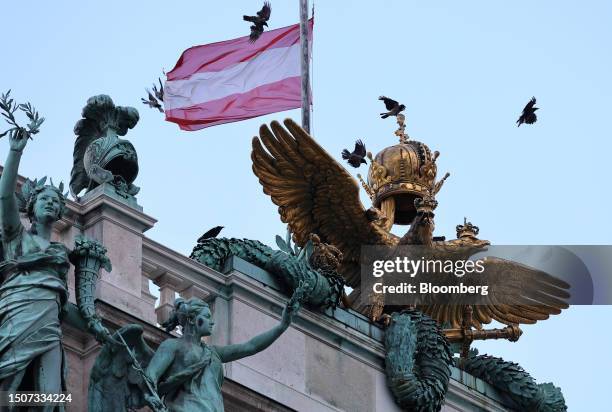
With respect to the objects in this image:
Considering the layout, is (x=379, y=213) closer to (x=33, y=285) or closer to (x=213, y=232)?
(x=213, y=232)

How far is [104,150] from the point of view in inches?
1149

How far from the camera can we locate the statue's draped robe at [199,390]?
88.6ft

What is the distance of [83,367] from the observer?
27.6 metres

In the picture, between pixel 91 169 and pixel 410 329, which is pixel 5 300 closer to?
pixel 91 169

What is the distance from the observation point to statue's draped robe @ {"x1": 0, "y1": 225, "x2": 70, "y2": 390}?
85.1ft

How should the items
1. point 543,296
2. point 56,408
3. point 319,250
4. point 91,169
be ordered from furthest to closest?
point 543,296 < point 319,250 < point 91,169 < point 56,408

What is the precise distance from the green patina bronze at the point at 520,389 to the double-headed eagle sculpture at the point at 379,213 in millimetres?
1309

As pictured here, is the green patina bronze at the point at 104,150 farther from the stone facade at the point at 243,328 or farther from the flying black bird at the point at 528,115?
the flying black bird at the point at 528,115

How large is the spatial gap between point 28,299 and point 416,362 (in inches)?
253

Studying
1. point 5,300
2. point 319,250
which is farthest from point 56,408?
point 319,250

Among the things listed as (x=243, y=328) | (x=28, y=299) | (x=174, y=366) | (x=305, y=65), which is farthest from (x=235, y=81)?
(x=28, y=299)

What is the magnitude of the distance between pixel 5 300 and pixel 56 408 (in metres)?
1.09

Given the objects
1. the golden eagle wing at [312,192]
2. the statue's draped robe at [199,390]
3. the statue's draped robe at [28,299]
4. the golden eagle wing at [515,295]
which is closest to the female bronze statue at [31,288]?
the statue's draped robe at [28,299]

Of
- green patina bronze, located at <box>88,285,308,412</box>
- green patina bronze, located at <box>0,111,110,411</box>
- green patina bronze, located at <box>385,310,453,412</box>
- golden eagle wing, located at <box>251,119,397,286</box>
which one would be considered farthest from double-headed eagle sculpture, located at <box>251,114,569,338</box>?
green patina bronze, located at <box>0,111,110,411</box>
